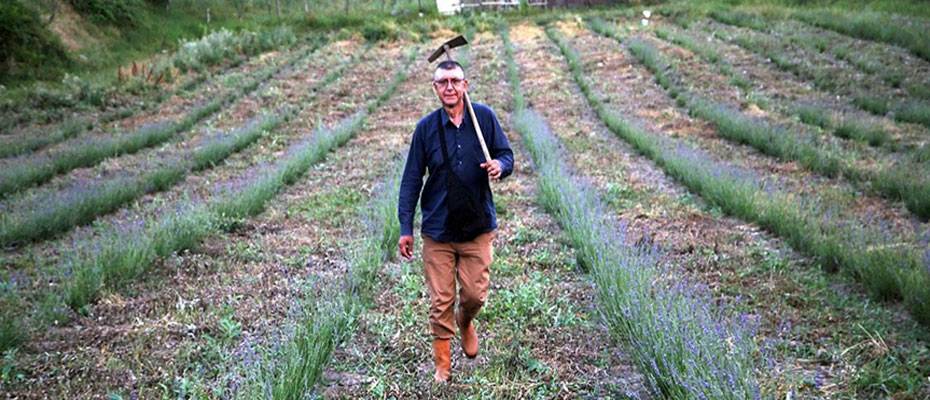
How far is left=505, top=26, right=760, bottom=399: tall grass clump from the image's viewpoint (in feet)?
11.4

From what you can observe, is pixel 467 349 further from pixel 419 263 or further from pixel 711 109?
pixel 711 109

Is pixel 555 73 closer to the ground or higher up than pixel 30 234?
closer to the ground

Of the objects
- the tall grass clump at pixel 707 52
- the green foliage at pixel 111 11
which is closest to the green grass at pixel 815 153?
the tall grass clump at pixel 707 52

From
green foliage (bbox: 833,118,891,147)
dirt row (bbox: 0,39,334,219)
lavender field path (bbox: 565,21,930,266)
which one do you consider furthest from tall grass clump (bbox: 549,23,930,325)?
dirt row (bbox: 0,39,334,219)

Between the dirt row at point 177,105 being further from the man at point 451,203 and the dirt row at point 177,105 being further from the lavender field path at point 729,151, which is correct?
the man at point 451,203

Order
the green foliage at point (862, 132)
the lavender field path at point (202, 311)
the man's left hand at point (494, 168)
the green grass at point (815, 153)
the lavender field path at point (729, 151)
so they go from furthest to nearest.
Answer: the green foliage at point (862, 132)
the green grass at point (815, 153)
the lavender field path at point (729, 151)
the lavender field path at point (202, 311)
the man's left hand at point (494, 168)

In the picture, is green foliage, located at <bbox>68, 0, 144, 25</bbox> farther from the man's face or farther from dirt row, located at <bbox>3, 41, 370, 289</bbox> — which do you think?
the man's face

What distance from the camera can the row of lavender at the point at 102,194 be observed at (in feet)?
26.5

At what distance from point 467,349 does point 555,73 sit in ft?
55.4

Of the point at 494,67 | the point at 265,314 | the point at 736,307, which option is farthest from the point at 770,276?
the point at 494,67

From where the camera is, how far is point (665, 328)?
4.00 m

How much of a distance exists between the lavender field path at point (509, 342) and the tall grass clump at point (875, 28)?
16.2m

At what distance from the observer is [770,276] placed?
6207 mm

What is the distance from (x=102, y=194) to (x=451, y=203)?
6.35m
